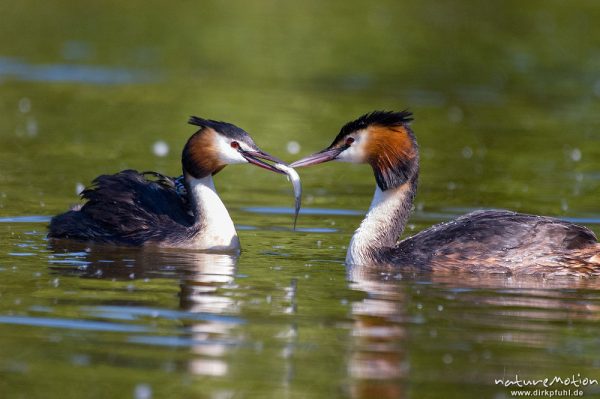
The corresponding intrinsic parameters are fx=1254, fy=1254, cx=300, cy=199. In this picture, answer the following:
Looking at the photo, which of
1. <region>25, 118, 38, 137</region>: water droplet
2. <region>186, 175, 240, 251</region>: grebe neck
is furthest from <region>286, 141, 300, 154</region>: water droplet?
<region>186, 175, 240, 251</region>: grebe neck

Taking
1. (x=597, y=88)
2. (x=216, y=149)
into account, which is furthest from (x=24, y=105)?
(x=597, y=88)

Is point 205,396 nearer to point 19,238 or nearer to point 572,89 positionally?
point 19,238

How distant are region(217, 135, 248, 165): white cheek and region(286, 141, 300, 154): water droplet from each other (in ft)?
19.1

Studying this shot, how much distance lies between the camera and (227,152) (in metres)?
12.3

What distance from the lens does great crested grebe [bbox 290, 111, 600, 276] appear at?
1099 cm

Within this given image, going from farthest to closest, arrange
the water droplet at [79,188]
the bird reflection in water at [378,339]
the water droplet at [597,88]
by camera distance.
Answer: the water droplet at [597,88] → the water droplet at [79,188] → the bird reflection in water at [378,339]

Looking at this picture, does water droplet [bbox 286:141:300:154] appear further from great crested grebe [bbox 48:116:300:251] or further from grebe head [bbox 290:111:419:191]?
grebe head [bbox 290:111:419:191]

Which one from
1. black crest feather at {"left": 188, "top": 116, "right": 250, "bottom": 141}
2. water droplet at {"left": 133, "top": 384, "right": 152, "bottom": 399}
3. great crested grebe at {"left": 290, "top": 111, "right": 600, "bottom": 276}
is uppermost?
black crest feather at {"left": 188, "top": 116, "right": 250, "bottom": 141}

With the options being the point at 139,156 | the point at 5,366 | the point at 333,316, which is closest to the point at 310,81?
the point at 139,156

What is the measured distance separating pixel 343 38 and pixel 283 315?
68.0 ft

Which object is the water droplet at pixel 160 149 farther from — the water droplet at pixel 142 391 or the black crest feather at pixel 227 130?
the water droplet at pixel 142 391

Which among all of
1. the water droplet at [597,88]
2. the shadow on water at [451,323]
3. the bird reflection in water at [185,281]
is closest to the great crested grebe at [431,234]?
the shadow on water at [451,323]

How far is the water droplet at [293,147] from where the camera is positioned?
18.1 m

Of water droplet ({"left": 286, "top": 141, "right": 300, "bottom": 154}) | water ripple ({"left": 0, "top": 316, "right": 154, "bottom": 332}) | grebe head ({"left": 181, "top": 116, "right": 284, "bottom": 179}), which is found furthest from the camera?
water droplet ({"left": 286, "top": 141, "right": 300, "bottom": 154})
